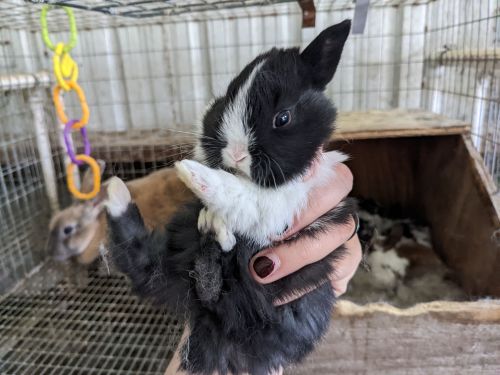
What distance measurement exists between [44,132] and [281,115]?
1753 millimetres

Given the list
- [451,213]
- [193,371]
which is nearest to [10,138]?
[193,371]

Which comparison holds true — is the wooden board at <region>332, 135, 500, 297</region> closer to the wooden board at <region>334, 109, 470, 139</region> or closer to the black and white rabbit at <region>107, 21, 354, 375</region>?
the wooden board at <region>334, 109, 470, 139</region>

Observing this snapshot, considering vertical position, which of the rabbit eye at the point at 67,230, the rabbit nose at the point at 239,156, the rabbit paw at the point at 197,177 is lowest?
the rabbit eye at the point at 67,230

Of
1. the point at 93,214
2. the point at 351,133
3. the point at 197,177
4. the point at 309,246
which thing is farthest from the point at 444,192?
the point at 93,214

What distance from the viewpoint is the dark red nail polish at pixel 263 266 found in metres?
0.81

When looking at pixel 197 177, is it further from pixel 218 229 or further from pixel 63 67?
pixel 63 67

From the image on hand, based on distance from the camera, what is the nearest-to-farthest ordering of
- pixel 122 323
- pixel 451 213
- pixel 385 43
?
pixel 122 323 → pixel 451 213 → pixel 385 43

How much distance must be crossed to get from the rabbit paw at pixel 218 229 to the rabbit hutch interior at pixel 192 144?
23 cm

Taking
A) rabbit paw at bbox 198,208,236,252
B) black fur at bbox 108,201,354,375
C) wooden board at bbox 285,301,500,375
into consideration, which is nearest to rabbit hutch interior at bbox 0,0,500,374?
wooden board at bbox 285,301,500,375

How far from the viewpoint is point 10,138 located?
214 cm

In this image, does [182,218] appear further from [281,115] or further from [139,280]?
[281,115]

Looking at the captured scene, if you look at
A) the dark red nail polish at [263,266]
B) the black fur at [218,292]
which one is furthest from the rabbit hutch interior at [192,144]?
the dark red nail polish at [263,266]

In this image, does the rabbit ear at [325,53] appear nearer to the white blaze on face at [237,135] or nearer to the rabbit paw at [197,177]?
the white blaze on face at [237,135]

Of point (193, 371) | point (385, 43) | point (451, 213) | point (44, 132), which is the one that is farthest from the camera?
point (385, 43)
